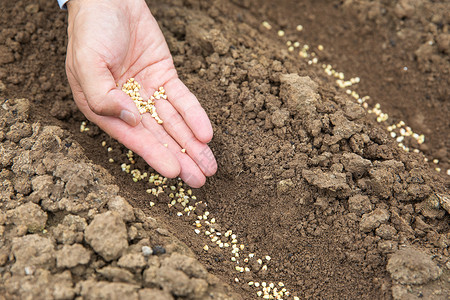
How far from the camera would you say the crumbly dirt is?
100 inches

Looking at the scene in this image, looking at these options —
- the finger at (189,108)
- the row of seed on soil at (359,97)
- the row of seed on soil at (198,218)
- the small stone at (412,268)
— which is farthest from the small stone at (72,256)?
the row of seed on soil at (359,97)

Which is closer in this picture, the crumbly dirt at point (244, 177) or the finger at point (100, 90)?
the crumbly dirt at point (244, 177)

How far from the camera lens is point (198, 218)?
129 inches

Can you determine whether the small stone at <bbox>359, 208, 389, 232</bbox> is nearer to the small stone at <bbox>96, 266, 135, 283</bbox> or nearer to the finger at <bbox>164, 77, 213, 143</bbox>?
the finger at <bbox>164, 77, 213, 143</bbox>

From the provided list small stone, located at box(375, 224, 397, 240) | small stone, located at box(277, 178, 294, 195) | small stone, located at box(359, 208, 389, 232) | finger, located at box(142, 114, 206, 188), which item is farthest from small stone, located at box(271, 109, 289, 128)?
small stone, located at box(375, 224, 397, 240)

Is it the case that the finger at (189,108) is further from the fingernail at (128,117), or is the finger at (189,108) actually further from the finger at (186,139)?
the fingernail at (128,117)

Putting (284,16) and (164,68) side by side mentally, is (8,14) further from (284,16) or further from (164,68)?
(284,16)

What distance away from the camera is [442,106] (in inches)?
171

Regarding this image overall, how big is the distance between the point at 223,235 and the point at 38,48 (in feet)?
8.13

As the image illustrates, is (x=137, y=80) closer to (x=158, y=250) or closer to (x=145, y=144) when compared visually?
(x=145, y=144)

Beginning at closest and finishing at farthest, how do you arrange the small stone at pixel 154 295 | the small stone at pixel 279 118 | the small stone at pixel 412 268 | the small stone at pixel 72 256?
the small stone at pixel 154 295
the small stone at pixel 72 256
the small stone at pixel 412 268
the small stone at pixel 279 118

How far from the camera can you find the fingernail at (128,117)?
3.01 meters

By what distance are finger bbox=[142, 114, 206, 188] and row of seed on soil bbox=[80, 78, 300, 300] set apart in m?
0.07

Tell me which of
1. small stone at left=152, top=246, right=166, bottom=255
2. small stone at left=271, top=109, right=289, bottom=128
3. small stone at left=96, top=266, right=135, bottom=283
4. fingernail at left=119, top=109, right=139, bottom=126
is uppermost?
small stone at left=271, top=109, right=289, bottom=128
